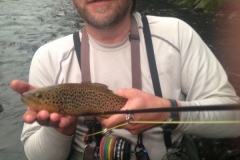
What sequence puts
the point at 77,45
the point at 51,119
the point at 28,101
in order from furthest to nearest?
the point at 77,45 < the point at 28,101 < the point at 51,119

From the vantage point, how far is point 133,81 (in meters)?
2.96

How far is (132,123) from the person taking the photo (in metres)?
2.38

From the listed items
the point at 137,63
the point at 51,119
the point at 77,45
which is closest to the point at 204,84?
the point at 137,63

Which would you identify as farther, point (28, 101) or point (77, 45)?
point (77, 45)

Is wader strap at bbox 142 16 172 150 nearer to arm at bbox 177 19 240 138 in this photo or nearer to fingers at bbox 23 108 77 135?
arm at bbox 177 19 240 138

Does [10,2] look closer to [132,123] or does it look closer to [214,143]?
[214,143]

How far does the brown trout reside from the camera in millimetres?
2695

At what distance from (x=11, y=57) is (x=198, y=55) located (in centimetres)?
902

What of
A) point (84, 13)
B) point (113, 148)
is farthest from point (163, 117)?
point (84, 13)

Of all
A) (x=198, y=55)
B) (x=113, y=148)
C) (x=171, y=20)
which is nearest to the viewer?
(x=113, y=148)

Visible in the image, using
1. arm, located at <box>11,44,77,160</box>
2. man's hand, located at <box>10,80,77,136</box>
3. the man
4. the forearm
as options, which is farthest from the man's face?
the forearm

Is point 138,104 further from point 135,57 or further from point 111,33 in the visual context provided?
point 111,33

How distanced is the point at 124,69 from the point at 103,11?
1.75ft

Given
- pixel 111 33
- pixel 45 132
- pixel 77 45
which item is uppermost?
pixel 111 33
